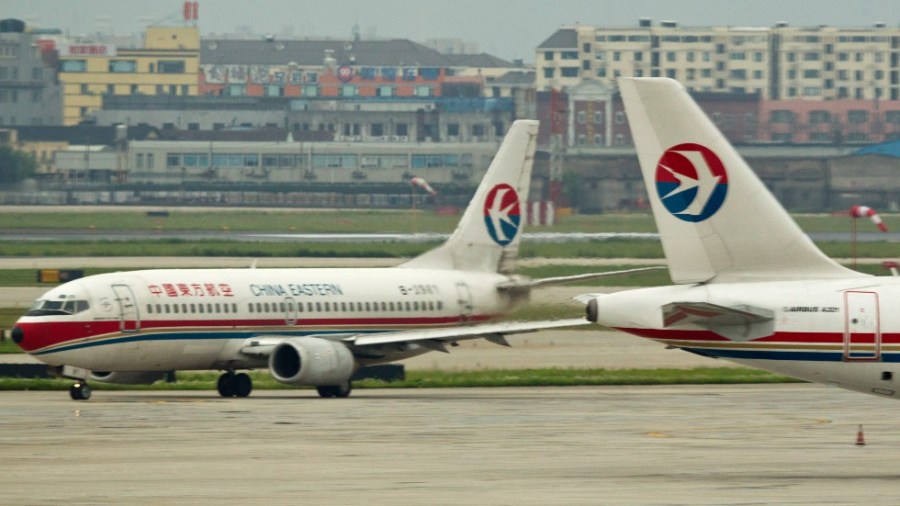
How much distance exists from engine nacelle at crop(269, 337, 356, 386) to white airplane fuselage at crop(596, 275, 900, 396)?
1870 cm

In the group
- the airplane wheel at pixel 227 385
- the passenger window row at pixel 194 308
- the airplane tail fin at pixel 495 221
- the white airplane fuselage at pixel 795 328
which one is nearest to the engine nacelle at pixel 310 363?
the airplane wheel at pixel 227 385

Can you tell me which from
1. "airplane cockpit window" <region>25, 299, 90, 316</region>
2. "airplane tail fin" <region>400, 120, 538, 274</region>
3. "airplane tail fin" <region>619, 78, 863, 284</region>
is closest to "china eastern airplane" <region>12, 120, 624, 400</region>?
"airplane cockpit window" <region>25, 299, 90, 316</region>

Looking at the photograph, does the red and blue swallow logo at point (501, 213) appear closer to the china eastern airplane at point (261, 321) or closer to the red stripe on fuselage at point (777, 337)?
the china eastern airplane at point (261, 321)

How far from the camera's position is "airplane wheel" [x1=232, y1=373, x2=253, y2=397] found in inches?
1822

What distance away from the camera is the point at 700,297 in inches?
1095

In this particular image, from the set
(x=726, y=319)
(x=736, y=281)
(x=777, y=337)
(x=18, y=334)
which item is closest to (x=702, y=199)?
(x=736, y=281)

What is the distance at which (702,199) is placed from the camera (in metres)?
28.1

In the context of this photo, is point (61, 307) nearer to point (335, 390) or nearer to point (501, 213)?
point (335, 390)

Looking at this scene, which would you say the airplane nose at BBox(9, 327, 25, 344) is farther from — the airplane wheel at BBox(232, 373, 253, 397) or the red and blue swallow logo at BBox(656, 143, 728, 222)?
the red and blue swallow logo at BBox(656, 143, 728, 222)

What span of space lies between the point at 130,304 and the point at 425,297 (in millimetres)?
9077

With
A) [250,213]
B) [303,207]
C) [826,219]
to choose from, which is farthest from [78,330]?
[303,207]

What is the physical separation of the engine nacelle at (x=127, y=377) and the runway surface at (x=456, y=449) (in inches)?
18.0

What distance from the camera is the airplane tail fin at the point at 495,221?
52375 mm

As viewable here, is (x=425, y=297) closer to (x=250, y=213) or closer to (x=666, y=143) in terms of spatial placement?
(x=666, y=143)
